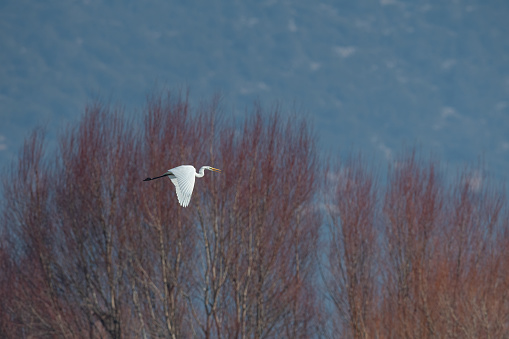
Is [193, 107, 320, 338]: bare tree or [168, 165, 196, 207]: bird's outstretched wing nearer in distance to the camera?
[168, 165, 196, 207]: bird's outstretched wing

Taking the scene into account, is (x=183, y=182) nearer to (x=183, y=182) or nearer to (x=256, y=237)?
(x=183, y=182)

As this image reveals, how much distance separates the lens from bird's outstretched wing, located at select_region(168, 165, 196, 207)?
7.56m

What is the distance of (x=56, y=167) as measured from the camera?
16.5m

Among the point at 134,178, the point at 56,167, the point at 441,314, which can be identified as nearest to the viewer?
the point at 441,314

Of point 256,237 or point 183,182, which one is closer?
point 183,182

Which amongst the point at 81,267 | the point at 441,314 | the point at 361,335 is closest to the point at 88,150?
the point at 81,267

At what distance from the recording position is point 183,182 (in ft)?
26.0

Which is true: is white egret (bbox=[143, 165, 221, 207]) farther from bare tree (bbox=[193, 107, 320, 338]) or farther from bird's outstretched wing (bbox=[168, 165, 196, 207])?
bare tree (bbox=[193, 107, 320, 338])

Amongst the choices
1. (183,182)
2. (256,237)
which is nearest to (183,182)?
(183,182)

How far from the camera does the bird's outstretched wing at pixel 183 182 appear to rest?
7560 mm

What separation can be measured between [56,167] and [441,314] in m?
9.10


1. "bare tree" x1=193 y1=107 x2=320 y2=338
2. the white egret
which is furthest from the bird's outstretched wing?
"bare tree" x1=193 y1=107 x2=320 y2=338

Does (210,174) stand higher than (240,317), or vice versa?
(210,174)

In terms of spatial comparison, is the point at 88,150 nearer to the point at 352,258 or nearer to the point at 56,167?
the point at 56,167
